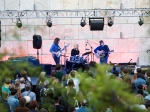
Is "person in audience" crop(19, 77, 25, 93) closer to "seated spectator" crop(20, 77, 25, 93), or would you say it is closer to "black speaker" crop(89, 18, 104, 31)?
"seated spectator" crop(20, 77, 25, 93)

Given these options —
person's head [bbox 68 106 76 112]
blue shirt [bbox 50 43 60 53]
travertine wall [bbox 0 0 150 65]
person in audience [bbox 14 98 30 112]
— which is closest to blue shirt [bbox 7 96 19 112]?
person in audience [bbox 14 98 30 112]

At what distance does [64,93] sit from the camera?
2156mm

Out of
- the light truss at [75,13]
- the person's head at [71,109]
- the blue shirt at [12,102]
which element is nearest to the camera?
the person's head at [71,109]

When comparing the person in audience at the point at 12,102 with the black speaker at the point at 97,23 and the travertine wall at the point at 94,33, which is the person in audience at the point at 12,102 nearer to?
the black speaker at the point at 97,23

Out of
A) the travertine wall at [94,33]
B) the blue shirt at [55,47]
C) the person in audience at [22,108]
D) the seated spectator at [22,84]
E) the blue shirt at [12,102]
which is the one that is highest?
the travertine wall at [94,33]

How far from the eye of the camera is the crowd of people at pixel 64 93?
50.3 inches

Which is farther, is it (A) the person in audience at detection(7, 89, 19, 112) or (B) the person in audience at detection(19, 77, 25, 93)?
(B) the person in audience at detection(19, 77, 25, 93)

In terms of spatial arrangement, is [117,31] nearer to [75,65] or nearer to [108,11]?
[108,11]

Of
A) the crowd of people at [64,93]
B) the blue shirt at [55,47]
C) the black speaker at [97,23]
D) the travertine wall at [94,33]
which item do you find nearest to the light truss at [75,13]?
the black speaker at [97,23]

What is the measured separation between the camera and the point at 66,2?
51.1 feet

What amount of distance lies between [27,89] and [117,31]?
9642 millimetres

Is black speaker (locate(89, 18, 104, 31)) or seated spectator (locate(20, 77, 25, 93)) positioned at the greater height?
black speaker (locate(89, 18, 104, 31))

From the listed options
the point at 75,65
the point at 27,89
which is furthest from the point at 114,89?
the point at 75,65

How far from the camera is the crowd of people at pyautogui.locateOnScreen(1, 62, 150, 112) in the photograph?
50.3 inches
